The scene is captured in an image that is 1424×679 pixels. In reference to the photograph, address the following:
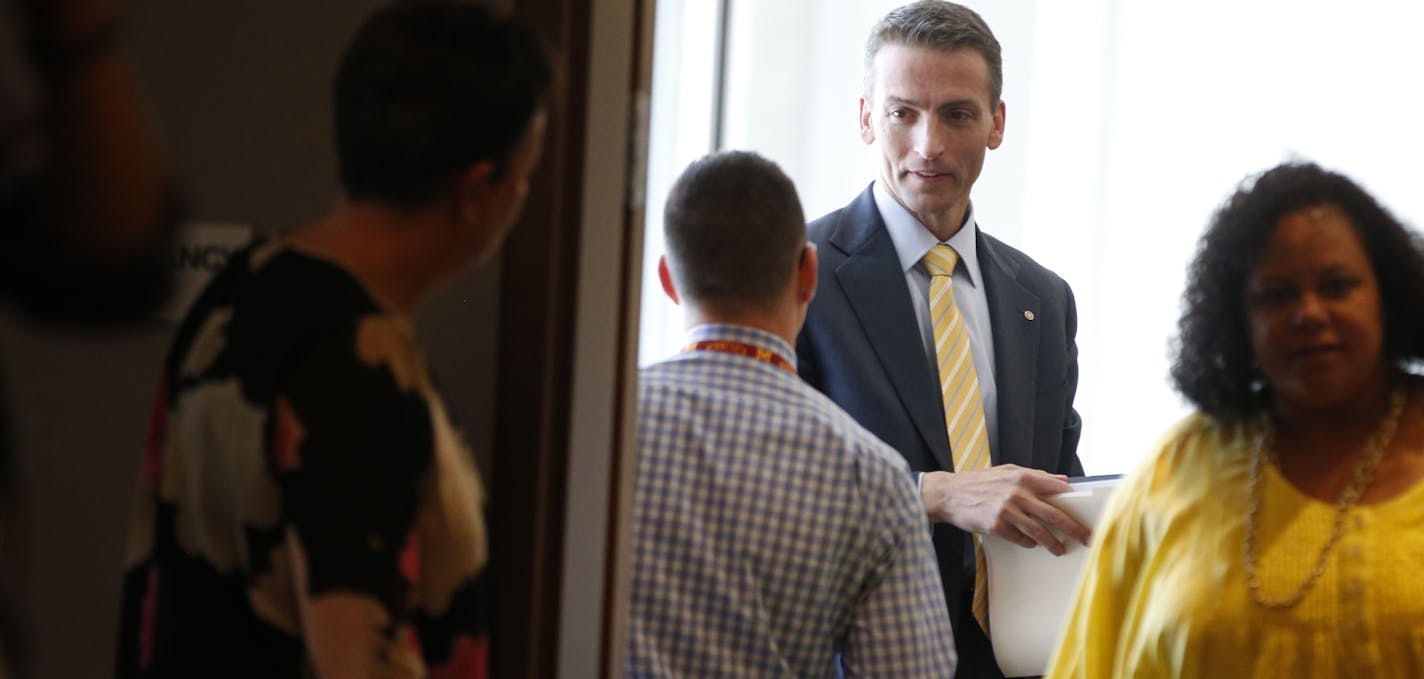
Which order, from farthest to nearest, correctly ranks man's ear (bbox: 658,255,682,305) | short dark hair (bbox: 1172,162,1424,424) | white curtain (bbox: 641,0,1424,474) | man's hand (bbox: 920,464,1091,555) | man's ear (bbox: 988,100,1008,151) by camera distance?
white curtain (bbox: 641,0,1424,474)
man's ear (bbox: 988,100,1008,151)
man's hand (bbox: 920,464,1091,555)
man's ear (bbox: 658,255,682,305)
short dark hair (bbox: 1172,162,1424,424)

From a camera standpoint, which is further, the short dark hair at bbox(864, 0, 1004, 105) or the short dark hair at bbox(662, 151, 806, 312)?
the short dark hair at bbox(864, 0, 1004, 105)

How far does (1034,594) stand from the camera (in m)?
2.37

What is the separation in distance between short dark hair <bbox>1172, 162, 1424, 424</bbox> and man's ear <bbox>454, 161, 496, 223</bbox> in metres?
1.02

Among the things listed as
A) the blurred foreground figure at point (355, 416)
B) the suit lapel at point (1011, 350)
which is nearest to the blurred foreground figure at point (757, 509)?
the blurred foreground figure at point (355, 416)

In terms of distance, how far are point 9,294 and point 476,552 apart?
47 centimetres

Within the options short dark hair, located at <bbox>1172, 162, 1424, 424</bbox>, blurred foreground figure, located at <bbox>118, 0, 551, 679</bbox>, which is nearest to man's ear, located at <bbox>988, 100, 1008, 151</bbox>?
short dark hair, located at <bbox>1172, 162, 1424, 424</bbox>

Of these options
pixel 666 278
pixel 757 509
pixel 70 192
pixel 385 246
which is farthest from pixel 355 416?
pixel 666 278

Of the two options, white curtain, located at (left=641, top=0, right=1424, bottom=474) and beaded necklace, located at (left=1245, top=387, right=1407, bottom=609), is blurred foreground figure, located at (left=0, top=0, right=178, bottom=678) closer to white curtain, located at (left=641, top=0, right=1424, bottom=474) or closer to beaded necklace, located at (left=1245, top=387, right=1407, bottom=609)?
beaded necklace, located at (left=1245, top=387, right=1407, bottom=609)

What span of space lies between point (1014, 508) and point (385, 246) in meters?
1.33

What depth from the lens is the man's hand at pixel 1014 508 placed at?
7.58 feet

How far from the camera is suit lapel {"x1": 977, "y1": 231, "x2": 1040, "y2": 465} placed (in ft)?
8.73

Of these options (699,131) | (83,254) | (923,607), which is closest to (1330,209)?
(923,607)

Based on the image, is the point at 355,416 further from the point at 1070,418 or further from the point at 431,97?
the point at 1070,418

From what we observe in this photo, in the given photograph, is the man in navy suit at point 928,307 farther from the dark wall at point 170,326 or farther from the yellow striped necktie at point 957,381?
the dark wall at point 170,326
